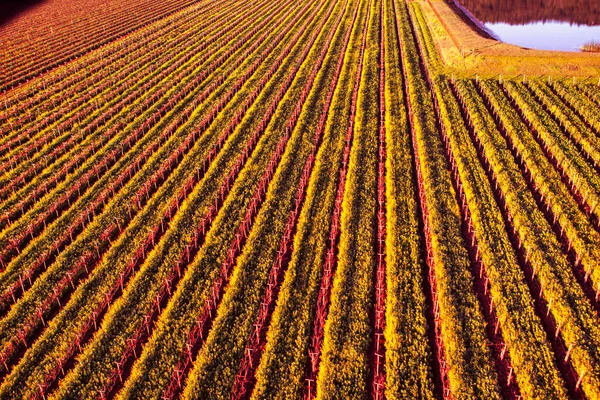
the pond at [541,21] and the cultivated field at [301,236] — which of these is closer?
the cultivated field at [301,236]

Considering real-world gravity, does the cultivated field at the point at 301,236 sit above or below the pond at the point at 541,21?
below

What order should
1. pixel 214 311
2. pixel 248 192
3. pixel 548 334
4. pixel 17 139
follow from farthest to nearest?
pixel 17 139, pixel 248 192, pixel 214 311, pixel 548 334

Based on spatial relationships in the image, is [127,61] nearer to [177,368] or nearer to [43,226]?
[43,226]

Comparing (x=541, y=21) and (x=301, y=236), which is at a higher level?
(x=541, y=21)

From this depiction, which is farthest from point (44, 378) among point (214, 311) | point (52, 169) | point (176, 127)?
point (176, 127)
